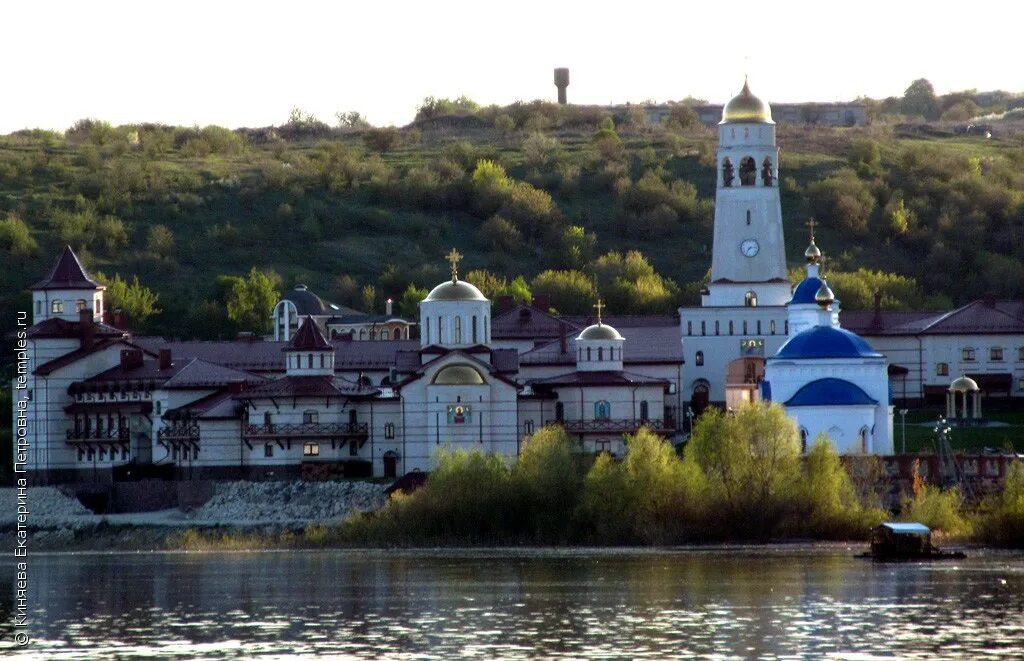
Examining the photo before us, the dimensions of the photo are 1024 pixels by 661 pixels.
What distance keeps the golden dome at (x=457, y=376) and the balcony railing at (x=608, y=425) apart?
3036mm

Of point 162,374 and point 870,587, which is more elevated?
point 162,374

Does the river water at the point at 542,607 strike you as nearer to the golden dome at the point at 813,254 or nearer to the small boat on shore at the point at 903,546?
the small boat on shore at the point at 903,546

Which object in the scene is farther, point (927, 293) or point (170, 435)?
point (927, 293)

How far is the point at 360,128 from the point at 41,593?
12040 centimetres

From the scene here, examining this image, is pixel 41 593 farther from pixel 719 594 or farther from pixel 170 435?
pixel 170 435

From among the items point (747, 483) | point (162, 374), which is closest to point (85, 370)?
point (162, 374)

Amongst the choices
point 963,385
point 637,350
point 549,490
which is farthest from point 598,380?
point 549,490

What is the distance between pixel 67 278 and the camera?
11488 cm

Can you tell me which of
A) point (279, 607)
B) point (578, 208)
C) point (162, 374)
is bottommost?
point (279, 607)

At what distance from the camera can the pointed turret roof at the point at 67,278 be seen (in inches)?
4510

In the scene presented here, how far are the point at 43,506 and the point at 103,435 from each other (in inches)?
224

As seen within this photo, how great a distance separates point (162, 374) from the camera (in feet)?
367

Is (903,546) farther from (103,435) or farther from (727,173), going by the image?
(103,435)

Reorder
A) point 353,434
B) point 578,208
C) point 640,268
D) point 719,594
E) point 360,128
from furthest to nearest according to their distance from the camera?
point 360,128 → point 578,208 → point 640,268 → point 353,434 → point 719,594
